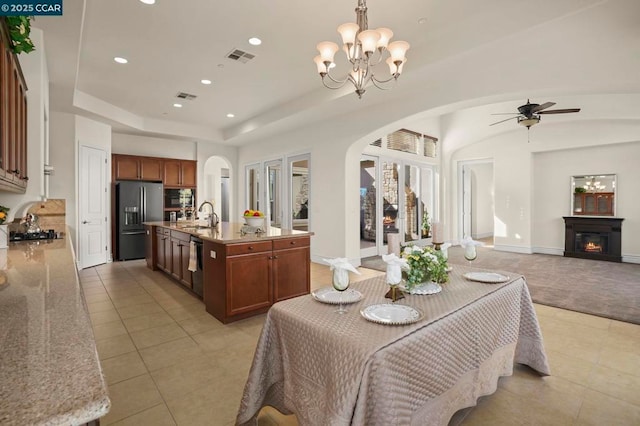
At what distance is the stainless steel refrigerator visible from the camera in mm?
6824

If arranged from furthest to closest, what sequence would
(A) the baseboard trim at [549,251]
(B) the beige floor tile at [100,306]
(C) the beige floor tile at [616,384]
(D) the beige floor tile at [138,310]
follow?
(A) the baseboard trim at [549,251], (B) the beige floor tile at [100,306], (D) the beige floor tile at [138,310], (C) the beige floor tile at [616,384]

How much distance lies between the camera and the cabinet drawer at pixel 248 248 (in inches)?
130

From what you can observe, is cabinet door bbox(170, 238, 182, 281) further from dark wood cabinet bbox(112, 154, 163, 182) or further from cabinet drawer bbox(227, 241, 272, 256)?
dark wood cabinet bbox(112, 154, 163, 182)

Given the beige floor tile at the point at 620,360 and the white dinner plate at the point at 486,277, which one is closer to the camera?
the white dinner plate at the point at 486,277

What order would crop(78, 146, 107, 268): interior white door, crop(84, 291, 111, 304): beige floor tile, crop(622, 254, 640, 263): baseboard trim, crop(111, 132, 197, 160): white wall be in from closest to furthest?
crop(84, 291, 111, 304): beige floor tile → crop(78, 146, 107, 268): interior white door → crop(622, 254, 640, 263): baseboard trim → crop(111, 132, 197, 160): white wall

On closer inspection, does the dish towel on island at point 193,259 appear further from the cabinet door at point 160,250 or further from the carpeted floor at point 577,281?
the carpeted floor at point 577,281

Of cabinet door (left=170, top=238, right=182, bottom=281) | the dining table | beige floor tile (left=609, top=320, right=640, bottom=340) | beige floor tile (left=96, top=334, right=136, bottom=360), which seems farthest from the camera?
cabinet door (left=170, top=238, right=182, bottom=281)

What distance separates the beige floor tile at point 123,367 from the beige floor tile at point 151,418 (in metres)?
0.50

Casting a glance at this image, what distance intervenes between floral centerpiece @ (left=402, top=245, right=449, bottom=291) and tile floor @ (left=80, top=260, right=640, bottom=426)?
0.82m

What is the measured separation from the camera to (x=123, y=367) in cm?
252

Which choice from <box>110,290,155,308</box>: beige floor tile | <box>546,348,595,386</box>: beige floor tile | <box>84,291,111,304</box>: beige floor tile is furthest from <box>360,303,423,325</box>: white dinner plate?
<box>84,291,111,304</box>: beige floor tile

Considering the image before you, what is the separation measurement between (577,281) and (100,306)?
6823 mm

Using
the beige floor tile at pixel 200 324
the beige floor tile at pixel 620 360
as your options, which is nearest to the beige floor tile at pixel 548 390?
the beige floor tile at pixel 620 360

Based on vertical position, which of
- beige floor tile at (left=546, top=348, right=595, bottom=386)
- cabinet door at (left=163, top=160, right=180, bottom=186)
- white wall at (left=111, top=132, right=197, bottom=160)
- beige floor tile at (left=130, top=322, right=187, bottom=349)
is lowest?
beige floor tile at (left=546, top=348, right=595, bottom=386)
